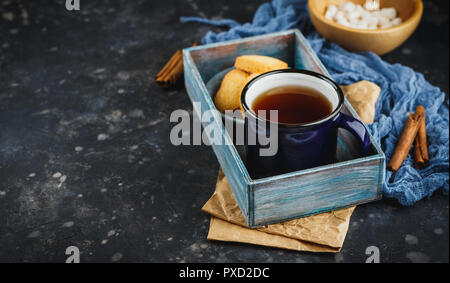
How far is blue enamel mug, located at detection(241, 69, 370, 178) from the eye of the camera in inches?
35.0

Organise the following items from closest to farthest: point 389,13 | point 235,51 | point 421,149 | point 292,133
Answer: point 292,133 → point 421,149 → point 235,51 → point 389,13

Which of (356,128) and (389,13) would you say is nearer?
(356,128)

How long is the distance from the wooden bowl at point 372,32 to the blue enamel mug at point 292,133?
1.07ft

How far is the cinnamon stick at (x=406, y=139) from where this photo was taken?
1.03m

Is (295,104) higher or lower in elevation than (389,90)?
higher

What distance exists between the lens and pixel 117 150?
1.12m

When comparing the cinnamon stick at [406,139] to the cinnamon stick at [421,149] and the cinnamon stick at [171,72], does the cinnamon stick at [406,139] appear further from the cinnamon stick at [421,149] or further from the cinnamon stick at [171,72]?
the cinnamon stick at [171,72]

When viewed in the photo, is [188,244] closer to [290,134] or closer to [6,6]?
[290,134]

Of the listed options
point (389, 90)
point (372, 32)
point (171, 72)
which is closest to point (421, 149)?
point (389, 90)

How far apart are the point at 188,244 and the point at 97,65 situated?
59 centimetres

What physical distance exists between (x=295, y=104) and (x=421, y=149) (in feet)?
0.88

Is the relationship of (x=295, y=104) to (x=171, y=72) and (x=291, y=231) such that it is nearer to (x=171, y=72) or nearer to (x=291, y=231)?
(x=291, y=231)

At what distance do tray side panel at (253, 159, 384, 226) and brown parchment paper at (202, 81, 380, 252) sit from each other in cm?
1

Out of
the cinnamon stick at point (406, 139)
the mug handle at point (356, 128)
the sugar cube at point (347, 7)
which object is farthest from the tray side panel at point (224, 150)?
the sugar cube at point (347, 7)
